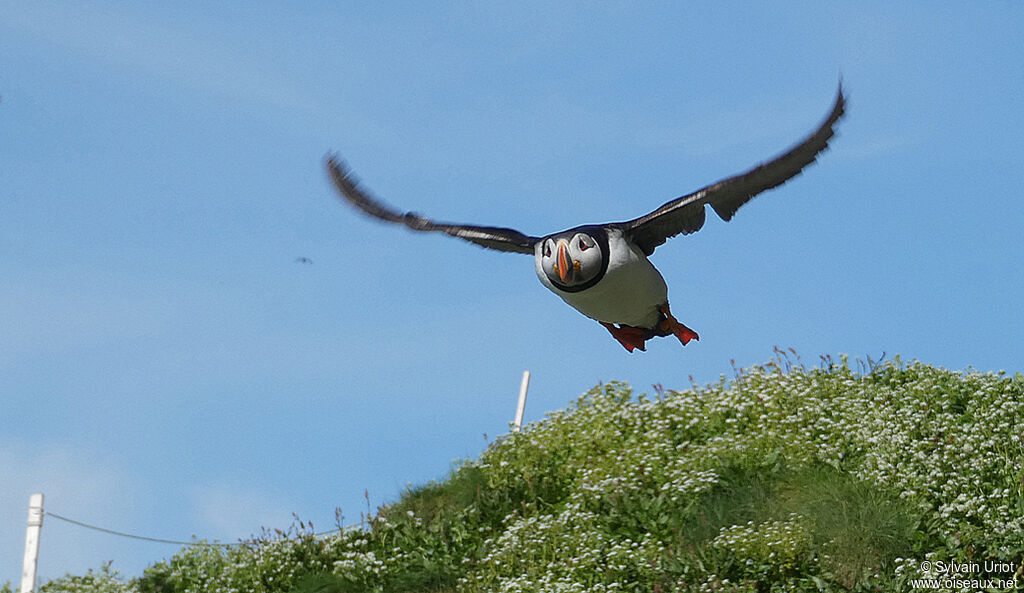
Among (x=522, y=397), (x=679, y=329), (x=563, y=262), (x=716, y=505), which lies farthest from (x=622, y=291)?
(x=522, y=397)

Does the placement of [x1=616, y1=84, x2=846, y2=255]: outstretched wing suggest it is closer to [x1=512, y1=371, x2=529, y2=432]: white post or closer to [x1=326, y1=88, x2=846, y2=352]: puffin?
[x1=326, y1=88, x2=846, y2=352]: puffin

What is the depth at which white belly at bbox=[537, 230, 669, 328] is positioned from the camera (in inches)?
316

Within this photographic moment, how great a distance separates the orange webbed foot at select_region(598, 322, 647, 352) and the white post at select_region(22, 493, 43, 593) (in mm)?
8774

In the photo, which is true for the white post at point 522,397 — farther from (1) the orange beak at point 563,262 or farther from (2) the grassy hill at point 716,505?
(1) the orange beak at point 563,262

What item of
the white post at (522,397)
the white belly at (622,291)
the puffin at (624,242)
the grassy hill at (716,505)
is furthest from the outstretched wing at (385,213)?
the white post at (522,397)

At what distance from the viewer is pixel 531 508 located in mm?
12992

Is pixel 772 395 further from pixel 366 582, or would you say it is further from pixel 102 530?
pixel 102 530

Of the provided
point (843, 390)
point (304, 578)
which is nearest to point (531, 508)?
point (304, 578)

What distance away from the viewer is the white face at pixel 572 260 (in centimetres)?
778

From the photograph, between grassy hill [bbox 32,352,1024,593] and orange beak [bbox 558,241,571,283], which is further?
→ grassy hill [bbox 32,352,1024,593]

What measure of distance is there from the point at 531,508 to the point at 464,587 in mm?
1390

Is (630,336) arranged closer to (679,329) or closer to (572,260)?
(679,329)

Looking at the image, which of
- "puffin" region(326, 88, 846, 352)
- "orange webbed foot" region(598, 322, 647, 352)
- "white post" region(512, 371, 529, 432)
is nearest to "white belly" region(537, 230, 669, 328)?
"puffin" region(326, 88, 846, 352)

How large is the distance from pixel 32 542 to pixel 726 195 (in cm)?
1044
